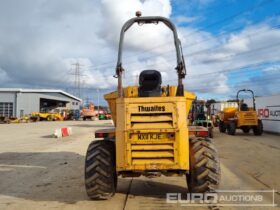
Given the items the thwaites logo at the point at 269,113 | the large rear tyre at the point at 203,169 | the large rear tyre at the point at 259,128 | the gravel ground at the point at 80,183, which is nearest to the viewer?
the large rear tyre at the point at 203,169

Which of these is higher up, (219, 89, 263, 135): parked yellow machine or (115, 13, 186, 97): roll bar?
(115, 13, 186, 97): roll bar

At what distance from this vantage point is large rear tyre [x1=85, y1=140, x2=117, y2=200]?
7.17 m

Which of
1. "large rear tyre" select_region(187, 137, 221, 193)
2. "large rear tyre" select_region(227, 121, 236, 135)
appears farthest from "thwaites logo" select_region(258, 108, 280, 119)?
"large rear tyre" select_region(187, 137, 221, 193)

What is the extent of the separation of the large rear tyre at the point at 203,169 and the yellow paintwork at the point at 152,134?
0.28 metres

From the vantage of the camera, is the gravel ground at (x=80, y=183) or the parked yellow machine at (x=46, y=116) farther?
the parked yellow machine at (x=46, y=116)

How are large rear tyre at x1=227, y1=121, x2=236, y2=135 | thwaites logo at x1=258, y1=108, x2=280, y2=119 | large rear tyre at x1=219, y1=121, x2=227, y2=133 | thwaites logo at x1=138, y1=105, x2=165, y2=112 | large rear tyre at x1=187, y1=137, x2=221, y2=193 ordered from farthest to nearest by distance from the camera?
large rear tyre at x1=219, y1=121, x2=227, y2=133, thwaites logo at x1=258, y1=108, x2=280, y2=119, large rear tyre at x1=227, y1=121, x2=236, y2=135, large rear tyre at x1=187, y1=137, x2=221, y2=193, thwaites logo at x1=138, y1=105, x2=165, y2=112

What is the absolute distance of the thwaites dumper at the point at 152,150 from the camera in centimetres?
675

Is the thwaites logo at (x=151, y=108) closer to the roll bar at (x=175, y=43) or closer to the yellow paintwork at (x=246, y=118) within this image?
the roll bar at (x=175, y=43)

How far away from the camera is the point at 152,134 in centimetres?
677

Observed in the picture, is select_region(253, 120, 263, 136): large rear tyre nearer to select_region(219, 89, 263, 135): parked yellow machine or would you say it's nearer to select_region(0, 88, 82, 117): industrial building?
select_region(219, 89, 263, 135): parked yellow machine

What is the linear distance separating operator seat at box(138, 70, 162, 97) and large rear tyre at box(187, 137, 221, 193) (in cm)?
135

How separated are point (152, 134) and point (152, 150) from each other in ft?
0.95

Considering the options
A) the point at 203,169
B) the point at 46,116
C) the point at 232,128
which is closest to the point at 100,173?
the point at 203,169

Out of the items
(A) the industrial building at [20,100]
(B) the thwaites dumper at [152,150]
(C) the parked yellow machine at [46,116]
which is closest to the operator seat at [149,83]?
(B) the thwaites dumper at [152,150]
